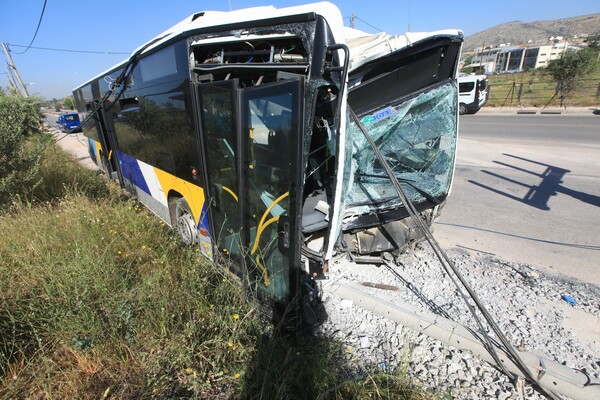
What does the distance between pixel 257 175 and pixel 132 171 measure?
14.4ft

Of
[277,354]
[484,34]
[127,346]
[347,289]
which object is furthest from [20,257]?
[484,34]

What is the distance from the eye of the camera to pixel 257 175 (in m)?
2.55

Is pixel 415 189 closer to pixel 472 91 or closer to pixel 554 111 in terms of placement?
pixel 472 91

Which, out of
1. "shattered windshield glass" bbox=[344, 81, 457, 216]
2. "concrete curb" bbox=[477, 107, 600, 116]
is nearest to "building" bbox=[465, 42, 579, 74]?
"concrete curb" bbox=[477, 107, 600, 116]

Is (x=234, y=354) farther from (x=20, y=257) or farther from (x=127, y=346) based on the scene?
(x=20, y=257)

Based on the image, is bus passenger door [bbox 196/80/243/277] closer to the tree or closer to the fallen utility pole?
the fallen utility pole

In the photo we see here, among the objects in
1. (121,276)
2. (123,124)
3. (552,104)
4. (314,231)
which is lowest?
(552,104)

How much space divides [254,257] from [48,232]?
9.80 ft

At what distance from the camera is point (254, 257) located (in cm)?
282

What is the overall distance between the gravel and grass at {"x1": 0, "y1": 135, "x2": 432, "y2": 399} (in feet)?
0.97

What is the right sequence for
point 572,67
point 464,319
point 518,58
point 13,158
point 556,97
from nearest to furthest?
point 464,319 < point 13,158 < point 572,67 < point 556,97 < point 518,58

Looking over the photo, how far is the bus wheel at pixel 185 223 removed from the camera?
13.6ft

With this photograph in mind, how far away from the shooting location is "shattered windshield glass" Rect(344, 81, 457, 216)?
3391 millimetres

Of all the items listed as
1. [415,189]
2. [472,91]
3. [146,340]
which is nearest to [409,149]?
[415,189]
